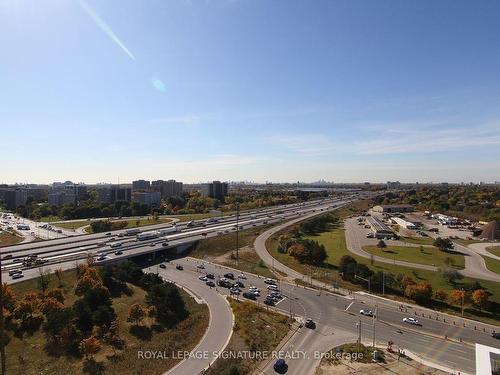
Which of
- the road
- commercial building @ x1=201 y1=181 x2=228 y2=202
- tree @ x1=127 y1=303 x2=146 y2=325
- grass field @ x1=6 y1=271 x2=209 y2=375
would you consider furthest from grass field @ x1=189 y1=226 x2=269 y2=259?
commercial building @ x1=201 y1=181 x2=228 y2=202

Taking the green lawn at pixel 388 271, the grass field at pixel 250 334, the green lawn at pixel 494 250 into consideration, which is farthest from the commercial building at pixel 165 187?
the grass field at pixel 250 334

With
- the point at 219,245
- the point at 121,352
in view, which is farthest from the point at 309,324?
the point at 219,245

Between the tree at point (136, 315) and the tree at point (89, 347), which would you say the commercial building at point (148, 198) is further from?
the tree at point (89, 347)

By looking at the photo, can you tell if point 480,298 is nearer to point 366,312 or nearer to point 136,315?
point 366,312

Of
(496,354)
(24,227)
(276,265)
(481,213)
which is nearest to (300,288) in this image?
(276,265)

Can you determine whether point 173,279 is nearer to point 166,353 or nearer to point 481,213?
point 166,353

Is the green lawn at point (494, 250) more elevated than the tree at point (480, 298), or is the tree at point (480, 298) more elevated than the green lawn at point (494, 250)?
the green lawn at point (494, 250)

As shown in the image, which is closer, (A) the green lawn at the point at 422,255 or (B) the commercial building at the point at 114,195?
(A) the green lawn at the point at 422,255
